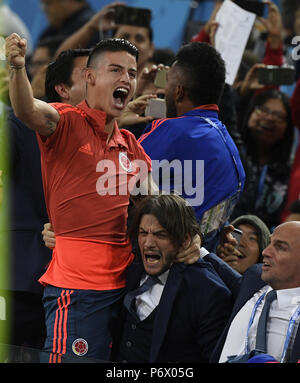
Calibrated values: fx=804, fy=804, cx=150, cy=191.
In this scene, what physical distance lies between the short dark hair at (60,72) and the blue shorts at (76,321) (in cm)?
105

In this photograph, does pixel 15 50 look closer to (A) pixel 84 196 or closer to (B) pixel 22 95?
(B) pixel 22 95

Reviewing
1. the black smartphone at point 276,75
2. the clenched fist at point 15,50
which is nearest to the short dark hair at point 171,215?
the clenched fist at point 15,50

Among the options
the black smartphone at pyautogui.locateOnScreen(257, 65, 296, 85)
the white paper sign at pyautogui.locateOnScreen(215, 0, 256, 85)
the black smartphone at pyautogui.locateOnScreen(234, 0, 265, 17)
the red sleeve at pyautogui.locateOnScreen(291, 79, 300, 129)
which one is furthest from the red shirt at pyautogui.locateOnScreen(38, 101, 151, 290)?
the red sleeve at pyautogui.locateOnScreen(291, 79, 300, 129)

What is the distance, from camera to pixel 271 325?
114 inches

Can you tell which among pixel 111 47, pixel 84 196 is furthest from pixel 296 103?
pixel 84 196

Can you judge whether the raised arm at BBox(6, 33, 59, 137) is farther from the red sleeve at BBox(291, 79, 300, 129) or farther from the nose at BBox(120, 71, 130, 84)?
the red sleeve at BBox(291, 79, 300, 129)

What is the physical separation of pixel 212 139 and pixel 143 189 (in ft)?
1.42

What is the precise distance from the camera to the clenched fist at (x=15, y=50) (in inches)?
94.7

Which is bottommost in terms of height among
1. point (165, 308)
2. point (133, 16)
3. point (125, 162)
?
point (165, 308)

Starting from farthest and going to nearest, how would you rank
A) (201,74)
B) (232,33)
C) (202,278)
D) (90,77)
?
(232,33) < (201,74) < (202,278) < (90,77)

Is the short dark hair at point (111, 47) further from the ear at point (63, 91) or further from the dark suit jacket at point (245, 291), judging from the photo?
the dark suit jacket at point (245, 291)

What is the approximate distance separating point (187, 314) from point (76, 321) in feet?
1.42
